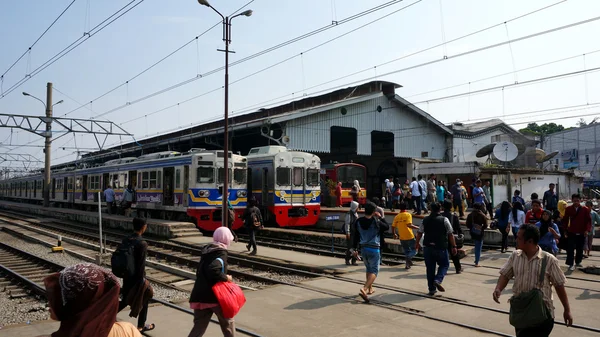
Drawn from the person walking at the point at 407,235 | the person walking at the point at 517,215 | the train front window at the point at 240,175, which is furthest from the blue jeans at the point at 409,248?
the train front window at the point at 240,175

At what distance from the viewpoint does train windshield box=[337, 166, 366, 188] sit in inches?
1127

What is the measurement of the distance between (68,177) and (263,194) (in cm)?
2108

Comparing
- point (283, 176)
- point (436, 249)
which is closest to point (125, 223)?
point (283, 176)

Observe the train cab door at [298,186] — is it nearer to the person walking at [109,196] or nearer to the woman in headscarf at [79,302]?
the person walking at [109,196]

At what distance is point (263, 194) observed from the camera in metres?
21.9

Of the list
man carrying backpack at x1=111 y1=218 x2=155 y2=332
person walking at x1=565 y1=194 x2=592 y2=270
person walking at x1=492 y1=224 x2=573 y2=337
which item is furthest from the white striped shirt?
person walking at x1=565 y1=194 x2=592 y2=270

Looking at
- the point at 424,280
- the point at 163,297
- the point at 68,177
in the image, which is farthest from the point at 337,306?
the point at 68,177

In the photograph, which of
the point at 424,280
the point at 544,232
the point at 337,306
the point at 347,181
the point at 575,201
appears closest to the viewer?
the point at 337,306

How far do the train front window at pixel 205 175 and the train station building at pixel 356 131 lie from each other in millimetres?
7637

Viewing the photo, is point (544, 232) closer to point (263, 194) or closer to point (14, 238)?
point (263, 194)

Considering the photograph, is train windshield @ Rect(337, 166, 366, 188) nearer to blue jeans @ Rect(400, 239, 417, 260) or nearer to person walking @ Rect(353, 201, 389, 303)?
blue jeans @ Rect(400, 239, 417, 260)

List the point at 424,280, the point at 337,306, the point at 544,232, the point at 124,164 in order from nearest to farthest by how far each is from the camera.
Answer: the point at 337,306
the point at 544,232
the point at 424,280
the point at 124,164

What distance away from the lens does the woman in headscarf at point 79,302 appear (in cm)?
215

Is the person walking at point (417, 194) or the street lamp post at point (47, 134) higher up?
the street lamp post at point (47, 134)
